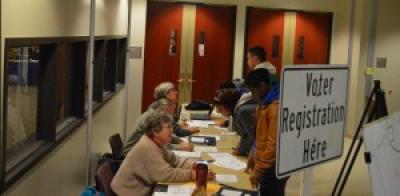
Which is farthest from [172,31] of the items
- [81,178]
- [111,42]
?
[81,178]

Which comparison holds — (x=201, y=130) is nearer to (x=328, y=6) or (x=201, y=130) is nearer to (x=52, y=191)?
(x=52, y=191)

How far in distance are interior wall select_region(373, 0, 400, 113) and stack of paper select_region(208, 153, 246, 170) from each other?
18.9 ft

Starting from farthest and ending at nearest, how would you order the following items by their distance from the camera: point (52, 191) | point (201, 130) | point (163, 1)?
point (163, 1) → point (201, 130) → point (52, 191)

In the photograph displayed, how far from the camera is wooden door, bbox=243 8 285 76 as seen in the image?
A: 977cm

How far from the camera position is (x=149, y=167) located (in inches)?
153

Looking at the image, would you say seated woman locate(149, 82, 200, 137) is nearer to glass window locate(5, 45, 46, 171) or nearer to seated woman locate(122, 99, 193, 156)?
seated woman locate(122, 99, 193, 156)

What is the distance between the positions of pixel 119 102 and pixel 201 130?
257cm

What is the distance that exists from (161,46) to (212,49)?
0.90m

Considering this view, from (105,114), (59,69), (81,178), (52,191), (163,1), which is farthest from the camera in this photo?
(163,1)

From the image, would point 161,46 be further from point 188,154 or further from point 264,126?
point 264,126

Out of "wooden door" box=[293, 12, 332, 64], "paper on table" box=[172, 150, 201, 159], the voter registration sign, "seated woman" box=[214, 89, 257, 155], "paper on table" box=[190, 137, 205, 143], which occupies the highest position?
"wooden door" box=[293, 12, 332, 64]

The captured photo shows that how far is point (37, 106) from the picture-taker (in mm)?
4539

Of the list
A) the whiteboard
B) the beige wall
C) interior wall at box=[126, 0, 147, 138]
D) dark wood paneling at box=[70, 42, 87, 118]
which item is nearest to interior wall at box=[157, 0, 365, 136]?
the beige wall

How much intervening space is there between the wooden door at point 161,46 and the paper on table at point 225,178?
18.5 ft
